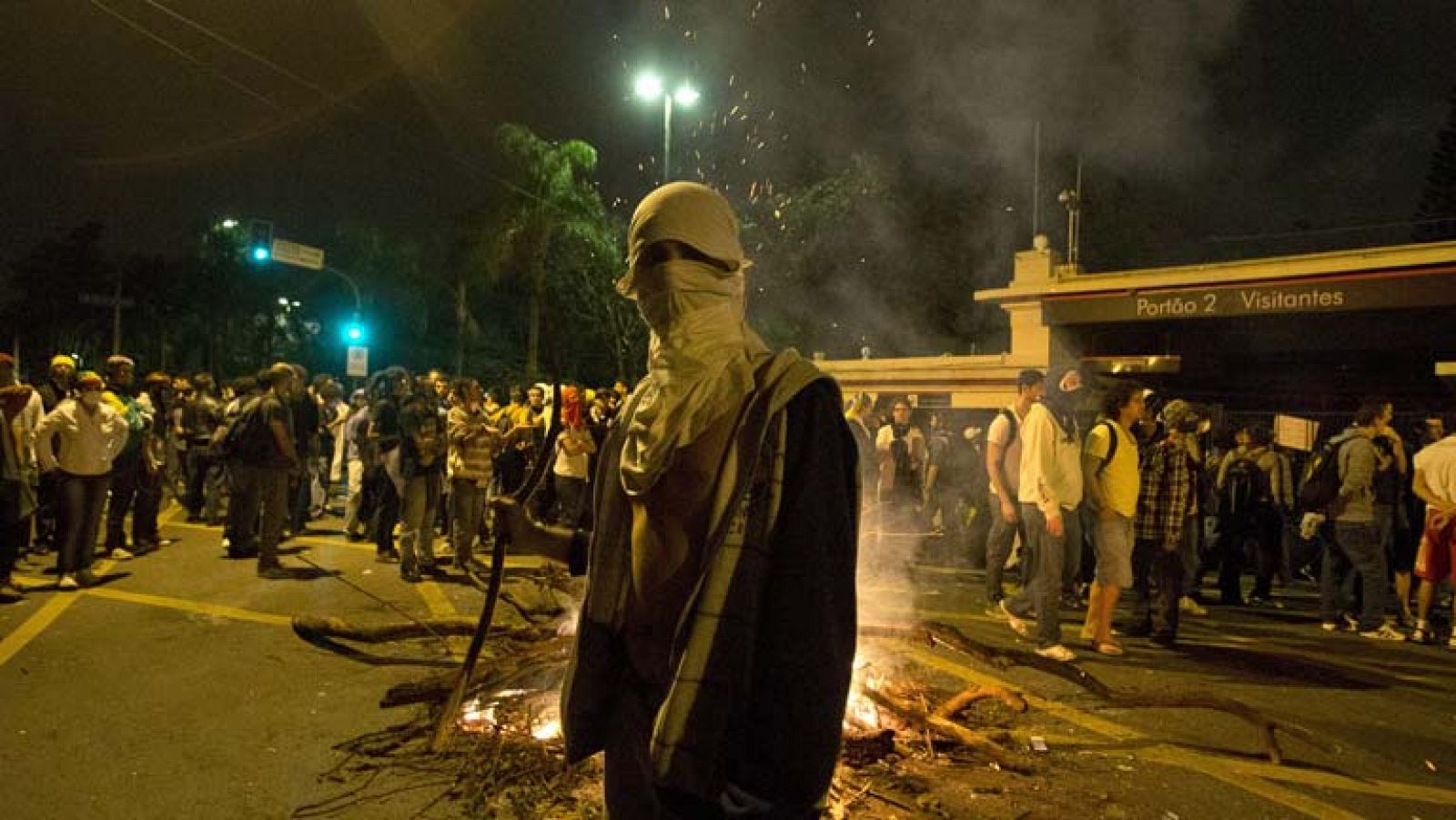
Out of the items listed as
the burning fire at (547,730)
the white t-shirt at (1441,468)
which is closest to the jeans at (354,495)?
the burning fire at (547,730)

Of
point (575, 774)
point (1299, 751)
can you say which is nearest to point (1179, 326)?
point (1299, 751)

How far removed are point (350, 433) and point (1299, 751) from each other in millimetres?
10115

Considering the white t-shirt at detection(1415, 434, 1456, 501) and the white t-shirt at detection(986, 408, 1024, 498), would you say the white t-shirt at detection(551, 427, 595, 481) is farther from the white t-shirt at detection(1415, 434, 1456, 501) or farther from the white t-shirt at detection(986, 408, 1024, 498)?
the white t-shirt at detection(1415, 434, 1456, 501)

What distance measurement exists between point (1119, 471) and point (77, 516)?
8530 mm

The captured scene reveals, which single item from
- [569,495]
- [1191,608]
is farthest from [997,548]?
[569,495]

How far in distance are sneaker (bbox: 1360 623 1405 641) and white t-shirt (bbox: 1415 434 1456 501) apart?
3.86ft

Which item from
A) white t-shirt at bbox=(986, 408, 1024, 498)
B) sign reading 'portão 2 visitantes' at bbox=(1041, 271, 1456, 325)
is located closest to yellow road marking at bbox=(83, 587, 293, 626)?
white t-shirt at bbox=(986, 408, 1024, 498)

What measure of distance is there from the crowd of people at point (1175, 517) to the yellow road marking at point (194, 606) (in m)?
5.72

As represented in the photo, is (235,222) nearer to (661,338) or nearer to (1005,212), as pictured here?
(1005,212)

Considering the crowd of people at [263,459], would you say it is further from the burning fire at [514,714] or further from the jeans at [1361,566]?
the jeans at [1361,566]

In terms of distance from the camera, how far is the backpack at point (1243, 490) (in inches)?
356

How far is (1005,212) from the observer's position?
2670 centimetres

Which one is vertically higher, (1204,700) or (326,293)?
(326,293)

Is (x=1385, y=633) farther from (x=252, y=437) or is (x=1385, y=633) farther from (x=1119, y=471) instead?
(x=252, y=437)
